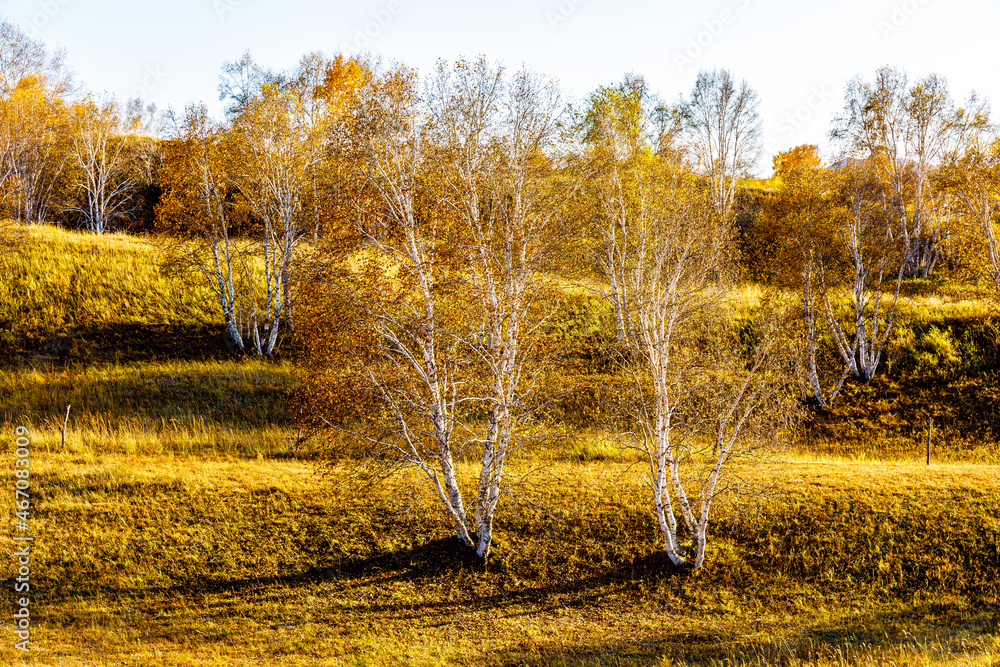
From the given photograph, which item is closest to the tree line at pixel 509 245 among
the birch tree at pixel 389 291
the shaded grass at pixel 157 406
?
the birch tree at pixel 389 291

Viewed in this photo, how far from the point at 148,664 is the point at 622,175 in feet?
63.6

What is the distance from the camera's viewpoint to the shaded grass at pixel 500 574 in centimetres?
1012

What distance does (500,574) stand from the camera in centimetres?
1277

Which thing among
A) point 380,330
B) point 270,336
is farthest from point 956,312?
point 270,336

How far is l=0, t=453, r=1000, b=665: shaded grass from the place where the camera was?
10.1 meters

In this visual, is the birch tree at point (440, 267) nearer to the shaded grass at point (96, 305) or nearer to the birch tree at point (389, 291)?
the birch tree at point (389, 291)

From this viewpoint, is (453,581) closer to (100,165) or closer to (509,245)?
(509,245)

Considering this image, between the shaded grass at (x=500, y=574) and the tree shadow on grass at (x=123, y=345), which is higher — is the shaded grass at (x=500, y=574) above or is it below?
below

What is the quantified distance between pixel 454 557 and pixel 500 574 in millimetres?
1160

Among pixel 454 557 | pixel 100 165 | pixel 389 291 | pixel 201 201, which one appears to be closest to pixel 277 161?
pixel 201 201

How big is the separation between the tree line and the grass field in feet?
3.82

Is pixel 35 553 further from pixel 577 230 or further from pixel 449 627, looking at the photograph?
pixel 577 230

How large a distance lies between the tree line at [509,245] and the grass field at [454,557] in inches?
45.8

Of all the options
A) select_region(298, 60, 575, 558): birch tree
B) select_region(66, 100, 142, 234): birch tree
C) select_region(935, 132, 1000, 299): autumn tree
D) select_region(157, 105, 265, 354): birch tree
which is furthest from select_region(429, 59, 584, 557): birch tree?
select_region(66, 100, 142, 234): birch tree
